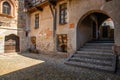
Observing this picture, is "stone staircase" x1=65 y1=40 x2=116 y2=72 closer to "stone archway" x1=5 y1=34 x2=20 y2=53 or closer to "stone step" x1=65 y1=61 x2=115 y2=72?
"stone step" x1=65 y1=61 x2=115 y2=72

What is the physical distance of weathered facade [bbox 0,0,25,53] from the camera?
11406 millimetres

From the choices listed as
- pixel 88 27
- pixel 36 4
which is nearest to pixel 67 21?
pixel 88 27

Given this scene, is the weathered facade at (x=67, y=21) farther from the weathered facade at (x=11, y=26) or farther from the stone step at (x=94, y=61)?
the weathered facade at (x=11, y=26)

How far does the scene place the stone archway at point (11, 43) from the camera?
1186cm

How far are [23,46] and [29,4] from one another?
13.6ft

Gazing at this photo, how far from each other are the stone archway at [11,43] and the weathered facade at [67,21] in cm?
158

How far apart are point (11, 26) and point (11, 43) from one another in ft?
5.04

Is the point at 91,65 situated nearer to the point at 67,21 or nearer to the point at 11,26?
the point at 67,21

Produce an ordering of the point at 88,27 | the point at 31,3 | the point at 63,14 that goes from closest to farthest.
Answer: the point at 88,27 < the point at 63,14 < the point at 31,3

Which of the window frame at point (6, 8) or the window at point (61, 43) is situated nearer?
the window at point (61, 43)

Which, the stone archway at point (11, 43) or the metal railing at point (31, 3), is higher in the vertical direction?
the metal railing at point (31, 3)

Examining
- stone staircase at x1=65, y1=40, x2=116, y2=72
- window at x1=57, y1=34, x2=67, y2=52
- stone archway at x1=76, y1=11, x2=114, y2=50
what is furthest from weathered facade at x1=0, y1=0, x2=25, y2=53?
stone staircase at x1=65, y1=40, x2=116, y2=72

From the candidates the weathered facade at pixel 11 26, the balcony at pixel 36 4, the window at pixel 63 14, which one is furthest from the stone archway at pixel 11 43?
the window at pixel 63 14

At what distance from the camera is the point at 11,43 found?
39.9ft
